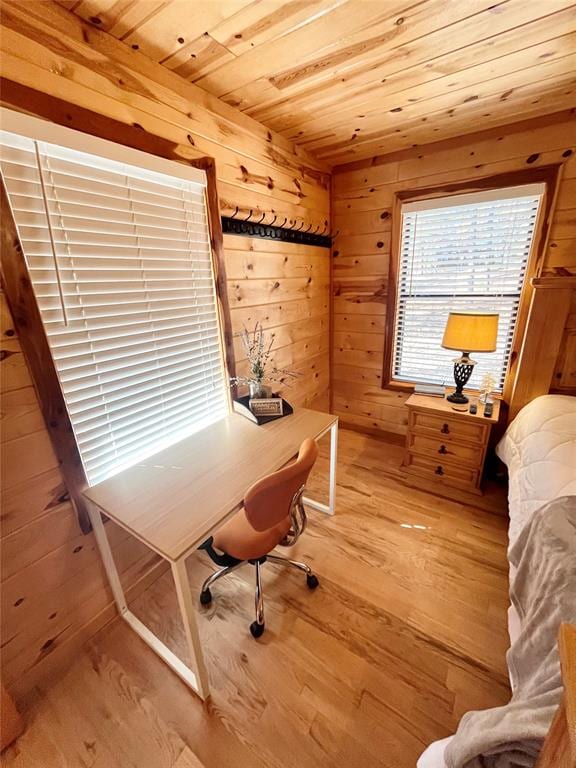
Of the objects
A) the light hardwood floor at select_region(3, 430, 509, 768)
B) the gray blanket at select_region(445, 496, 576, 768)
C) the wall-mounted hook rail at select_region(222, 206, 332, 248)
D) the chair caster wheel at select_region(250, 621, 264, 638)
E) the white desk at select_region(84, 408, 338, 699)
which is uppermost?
the wall-mounted hook rail at select_region(222, 206, 332, 248)

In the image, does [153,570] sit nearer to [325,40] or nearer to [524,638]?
[524,638]

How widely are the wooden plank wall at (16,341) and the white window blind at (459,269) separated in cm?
129

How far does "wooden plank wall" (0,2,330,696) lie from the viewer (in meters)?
1.03

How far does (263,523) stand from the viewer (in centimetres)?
122

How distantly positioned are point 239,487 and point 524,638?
3.32ft

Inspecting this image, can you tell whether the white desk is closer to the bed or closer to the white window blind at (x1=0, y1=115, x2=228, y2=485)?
the white window blind at (x1=0, y1=115, x2=228, y2=485)

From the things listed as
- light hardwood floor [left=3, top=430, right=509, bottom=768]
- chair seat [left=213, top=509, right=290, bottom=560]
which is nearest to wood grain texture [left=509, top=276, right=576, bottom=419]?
light hardwood floor [left=3, top=430, right=509, bottom=768]

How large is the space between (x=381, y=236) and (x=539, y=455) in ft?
6.16

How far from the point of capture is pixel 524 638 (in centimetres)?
92

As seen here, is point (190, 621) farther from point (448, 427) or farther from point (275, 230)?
point (275, 230)

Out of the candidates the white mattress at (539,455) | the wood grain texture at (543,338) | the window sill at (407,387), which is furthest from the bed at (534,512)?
the window sill at (407,387)

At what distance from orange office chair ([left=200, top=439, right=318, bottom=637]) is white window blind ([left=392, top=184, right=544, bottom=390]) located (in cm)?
169

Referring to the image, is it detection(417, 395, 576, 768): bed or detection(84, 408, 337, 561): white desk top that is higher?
detection(84, 408, 337, 561): white desk top

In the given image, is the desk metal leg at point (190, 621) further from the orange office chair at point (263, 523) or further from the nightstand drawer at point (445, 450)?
the nightstand drawer at point (445, 450)
